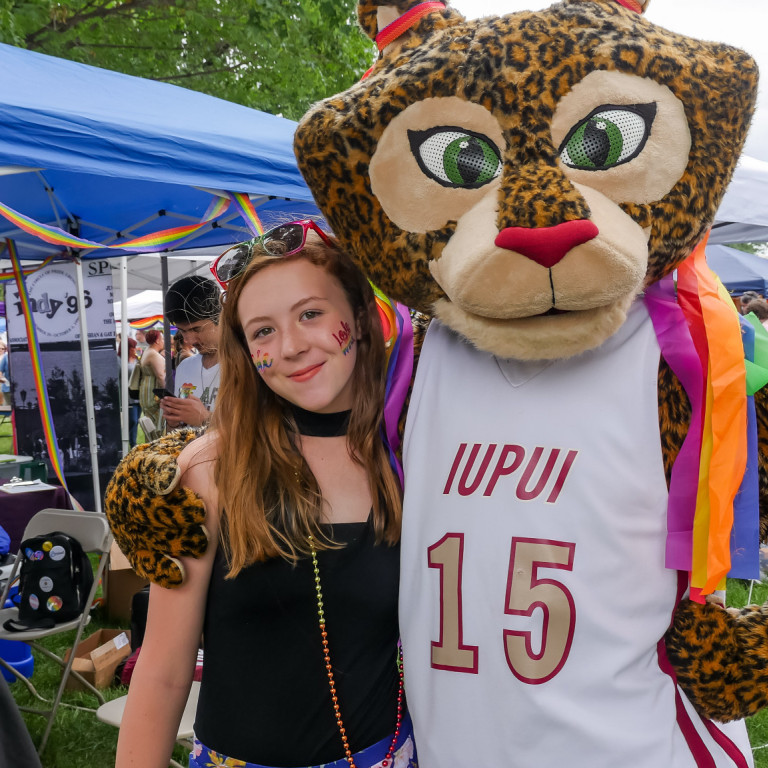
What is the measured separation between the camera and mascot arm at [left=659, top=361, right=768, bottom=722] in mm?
1281

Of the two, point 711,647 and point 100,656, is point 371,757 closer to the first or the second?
point 711,647

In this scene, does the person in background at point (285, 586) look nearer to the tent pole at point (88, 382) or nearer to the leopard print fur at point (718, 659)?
the leopard print fur at point (718, 659)

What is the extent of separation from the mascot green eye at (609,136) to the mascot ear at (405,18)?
355 mm

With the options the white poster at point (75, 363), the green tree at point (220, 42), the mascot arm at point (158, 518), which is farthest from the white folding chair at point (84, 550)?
the green tree at point (220, 42)

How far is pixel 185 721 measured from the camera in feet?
9.39

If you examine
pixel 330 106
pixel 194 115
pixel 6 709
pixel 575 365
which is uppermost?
pixel 194 115

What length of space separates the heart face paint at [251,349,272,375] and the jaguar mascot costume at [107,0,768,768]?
1.13 ft

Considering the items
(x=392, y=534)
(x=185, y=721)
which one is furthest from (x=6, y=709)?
(x=392, y=534)

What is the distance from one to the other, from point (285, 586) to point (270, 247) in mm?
679

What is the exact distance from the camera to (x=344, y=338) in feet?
5.05

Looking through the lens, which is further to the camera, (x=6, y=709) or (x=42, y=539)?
(x=42, y=539)

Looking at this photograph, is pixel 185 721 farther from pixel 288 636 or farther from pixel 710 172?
pixel 710 172

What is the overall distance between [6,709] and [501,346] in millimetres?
2046

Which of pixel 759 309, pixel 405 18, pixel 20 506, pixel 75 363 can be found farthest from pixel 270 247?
pixel 75 363
